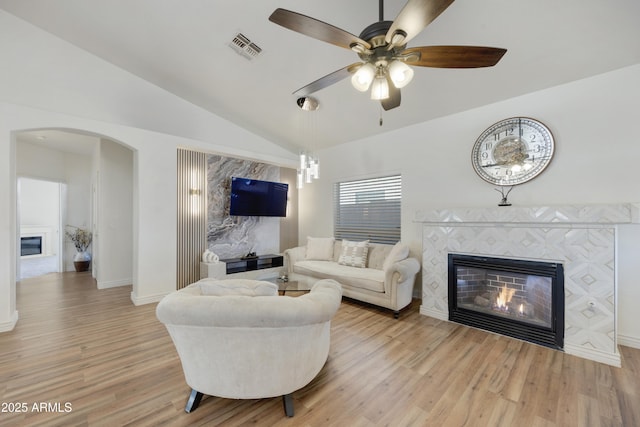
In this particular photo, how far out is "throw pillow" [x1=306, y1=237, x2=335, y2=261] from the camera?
4.75m

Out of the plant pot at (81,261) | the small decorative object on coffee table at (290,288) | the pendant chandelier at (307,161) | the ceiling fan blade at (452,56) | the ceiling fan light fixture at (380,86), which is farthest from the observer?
the plant pot at (81,261)

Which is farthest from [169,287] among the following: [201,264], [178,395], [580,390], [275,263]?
[580,390]

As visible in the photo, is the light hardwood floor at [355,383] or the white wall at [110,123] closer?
the light hardwood floor at [355,383]

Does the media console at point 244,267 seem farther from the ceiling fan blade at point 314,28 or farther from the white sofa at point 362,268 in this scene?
the ceiling fan blade at point 314,28

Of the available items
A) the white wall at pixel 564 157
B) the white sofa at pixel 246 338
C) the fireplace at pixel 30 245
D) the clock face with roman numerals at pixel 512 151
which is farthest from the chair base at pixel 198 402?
the fireplace at pixel 30 245

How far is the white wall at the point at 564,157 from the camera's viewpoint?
8.21 feet

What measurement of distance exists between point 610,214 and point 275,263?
4.78 meters

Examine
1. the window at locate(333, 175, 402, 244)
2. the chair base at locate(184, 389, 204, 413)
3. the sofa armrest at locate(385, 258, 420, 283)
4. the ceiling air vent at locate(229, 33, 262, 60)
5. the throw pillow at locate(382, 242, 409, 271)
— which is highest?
the ceiling air vent at locate(229, 33, 262, 60)

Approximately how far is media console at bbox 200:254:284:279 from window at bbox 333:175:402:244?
1.45 meters

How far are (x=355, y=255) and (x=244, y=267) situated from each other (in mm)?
2140

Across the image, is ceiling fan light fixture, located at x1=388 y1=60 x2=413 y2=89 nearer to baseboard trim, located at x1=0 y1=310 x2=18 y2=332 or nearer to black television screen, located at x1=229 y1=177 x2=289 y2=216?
black television screen, located at x1=229 y1=177 x2=289 y2=216

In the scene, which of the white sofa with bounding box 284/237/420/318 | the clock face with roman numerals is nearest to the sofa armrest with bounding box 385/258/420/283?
the white sofa with bounding box 284/237/420/318

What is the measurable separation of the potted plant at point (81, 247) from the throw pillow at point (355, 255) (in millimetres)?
6078

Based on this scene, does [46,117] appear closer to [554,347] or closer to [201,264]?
[201,264]
